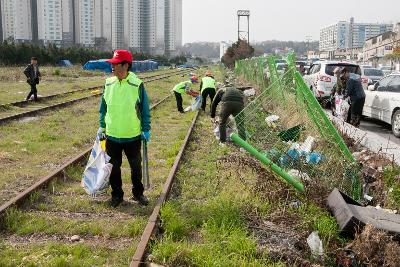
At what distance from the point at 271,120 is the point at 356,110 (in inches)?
148

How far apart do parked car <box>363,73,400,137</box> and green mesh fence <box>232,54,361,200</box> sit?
12.1 feet

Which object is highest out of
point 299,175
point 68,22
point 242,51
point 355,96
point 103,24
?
point 103,24

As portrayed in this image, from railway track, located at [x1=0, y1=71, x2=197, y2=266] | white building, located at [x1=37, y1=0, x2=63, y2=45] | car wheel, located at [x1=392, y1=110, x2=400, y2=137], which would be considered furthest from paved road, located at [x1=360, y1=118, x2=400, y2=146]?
white building, located at [x1=37, y1=0, x2=63, y2=45]

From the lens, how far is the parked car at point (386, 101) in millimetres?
10709

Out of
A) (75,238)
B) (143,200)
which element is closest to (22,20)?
(143,200)

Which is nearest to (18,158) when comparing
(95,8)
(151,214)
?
(151,214)

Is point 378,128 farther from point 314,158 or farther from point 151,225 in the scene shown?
point 151,225

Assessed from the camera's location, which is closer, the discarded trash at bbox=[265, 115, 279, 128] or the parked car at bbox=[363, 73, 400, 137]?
the discarded trash at bbox=[265, 115, 279, 128]

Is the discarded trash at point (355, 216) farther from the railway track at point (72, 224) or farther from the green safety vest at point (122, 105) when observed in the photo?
the green safety vest at point (122, 105)

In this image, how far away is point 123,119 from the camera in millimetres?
5434

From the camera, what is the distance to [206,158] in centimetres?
836

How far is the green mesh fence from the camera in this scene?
5680 millimetres

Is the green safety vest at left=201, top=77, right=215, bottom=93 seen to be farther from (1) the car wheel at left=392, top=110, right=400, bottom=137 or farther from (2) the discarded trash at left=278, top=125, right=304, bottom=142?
(2) the discarded trash at left=278, top=125, right=304, bottom=142

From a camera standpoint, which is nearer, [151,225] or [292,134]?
[151,225]
